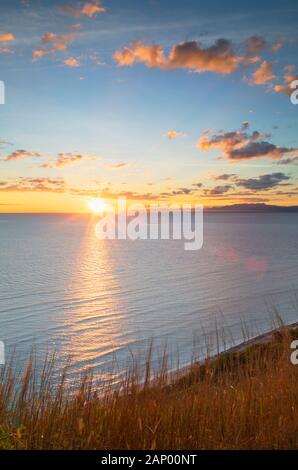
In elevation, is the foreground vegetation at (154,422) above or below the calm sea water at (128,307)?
below

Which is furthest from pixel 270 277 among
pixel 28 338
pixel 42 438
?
pixel 42 438

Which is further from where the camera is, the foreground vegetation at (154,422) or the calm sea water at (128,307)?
the calm sea water at (128,307)

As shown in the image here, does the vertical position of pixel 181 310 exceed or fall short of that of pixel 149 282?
it falls short

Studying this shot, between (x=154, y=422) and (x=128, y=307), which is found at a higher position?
(x=128, y=307)

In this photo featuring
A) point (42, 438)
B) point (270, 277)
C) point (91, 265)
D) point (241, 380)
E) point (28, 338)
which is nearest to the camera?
point (42, 438)

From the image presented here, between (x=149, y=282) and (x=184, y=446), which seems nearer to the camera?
(x=184, y=446)

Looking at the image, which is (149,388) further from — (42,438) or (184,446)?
(42,438)

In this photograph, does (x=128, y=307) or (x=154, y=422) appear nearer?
(x=154, y=422)

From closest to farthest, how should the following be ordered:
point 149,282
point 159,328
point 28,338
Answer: point 28,338, point 159,328, point 149,282

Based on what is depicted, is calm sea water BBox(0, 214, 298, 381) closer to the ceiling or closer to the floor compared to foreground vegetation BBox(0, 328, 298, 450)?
closer to the ceiling

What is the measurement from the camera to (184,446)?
5.07m

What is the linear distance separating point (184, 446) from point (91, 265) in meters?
62.6

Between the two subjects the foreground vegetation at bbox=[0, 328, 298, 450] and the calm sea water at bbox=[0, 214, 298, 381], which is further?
the calm sea water at bbox=[0, 214, 298, 381]

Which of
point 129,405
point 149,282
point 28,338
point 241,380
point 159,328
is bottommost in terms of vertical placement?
point 129,405
